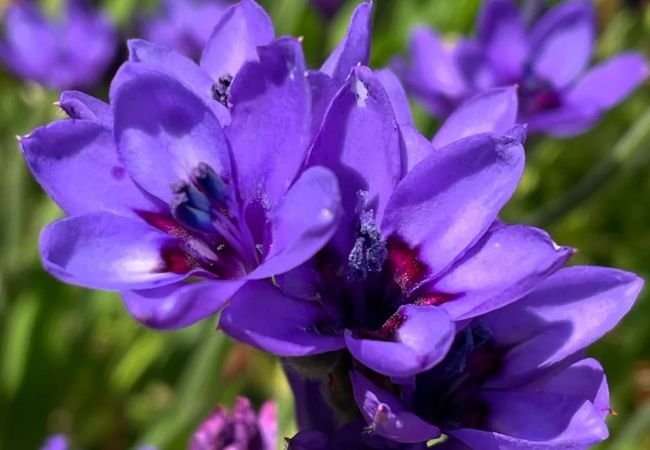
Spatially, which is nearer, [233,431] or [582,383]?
[582,383]

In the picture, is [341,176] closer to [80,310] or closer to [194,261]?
[194,261]

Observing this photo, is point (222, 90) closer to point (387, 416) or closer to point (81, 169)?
point (81, 169)

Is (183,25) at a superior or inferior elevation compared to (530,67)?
inferior

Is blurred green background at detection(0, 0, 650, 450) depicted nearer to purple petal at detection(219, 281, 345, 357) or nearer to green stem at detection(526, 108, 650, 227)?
green stem at detection(526, 108, 650, 227)

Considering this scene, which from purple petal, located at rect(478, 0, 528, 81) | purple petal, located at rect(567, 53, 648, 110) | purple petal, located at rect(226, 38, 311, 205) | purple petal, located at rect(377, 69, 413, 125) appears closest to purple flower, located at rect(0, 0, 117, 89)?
purple petal, located at rect(478, 0, 528, 81)

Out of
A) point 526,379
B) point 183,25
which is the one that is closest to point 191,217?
point 526,379

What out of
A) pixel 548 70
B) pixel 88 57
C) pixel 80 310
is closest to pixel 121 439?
pixel 80 310

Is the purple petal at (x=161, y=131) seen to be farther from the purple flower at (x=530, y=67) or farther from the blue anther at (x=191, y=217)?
the purple flower at (x=530, y=67)
